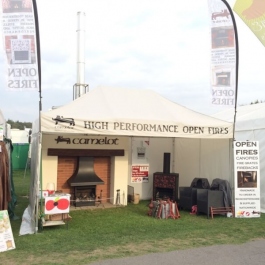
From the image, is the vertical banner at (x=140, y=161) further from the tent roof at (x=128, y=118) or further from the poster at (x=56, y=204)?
the poster at (x=56, y=204)

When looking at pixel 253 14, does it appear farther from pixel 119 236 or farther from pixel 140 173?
pixel 119 236

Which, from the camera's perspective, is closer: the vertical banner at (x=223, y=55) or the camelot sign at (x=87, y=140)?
the vertical banner at (x=223, y=55)

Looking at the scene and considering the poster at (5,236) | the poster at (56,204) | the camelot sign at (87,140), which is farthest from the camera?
the camelot sign at (87,140)

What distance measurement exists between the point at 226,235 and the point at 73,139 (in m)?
4.83

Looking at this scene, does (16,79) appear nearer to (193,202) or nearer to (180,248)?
(180,248)

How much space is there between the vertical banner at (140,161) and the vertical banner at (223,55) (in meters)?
3.97

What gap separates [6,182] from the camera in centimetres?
666

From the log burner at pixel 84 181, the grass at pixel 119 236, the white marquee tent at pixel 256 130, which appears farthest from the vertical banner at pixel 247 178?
the log burner at pixel 84 181

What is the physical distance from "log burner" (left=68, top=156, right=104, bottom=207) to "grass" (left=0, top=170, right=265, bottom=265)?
2.90 feet

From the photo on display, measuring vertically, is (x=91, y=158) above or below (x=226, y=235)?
above

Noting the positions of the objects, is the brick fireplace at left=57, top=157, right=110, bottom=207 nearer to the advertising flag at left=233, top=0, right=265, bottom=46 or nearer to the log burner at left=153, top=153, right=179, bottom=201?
the log burner at left=153, top=153, right=179, bottom=201

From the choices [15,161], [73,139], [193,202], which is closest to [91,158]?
[73,139]

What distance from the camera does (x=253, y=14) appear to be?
30.0 feet

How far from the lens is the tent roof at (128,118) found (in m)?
6.80
